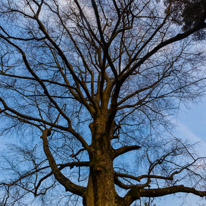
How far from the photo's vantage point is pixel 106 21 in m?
4.94

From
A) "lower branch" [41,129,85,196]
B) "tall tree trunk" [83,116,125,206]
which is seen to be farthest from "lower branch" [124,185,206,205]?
"lower branch" [41,129,85,196]

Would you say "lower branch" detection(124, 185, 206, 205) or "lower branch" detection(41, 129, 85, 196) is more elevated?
"lower branch" detection(41, 129, 85, 196)

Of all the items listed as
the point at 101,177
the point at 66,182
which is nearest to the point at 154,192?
the point at 101,177

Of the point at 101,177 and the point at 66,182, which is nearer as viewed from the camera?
the point at 101,177

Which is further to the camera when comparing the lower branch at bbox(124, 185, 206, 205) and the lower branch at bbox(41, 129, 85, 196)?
the lower branch at bbox(41, 129, 85, 196)

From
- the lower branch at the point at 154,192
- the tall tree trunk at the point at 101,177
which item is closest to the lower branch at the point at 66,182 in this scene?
the tall tree trunk at the point at 101,177

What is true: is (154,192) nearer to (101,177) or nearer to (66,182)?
(101,177)

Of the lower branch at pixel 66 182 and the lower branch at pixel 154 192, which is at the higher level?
the lower branch at pixel 66 182

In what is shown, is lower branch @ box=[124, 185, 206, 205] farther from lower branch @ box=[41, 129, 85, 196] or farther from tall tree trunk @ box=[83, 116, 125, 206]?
lower branch @ box=[41, 129, 85, 196]

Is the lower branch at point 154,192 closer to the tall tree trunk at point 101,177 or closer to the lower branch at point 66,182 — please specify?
the tall tree trunk at point 101,177

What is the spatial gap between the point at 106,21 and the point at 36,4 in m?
2.08

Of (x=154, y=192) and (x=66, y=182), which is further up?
(x=66, y=182)

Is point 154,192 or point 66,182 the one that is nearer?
point 154,192

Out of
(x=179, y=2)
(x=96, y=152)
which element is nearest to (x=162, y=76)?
(x=179, y=2)
